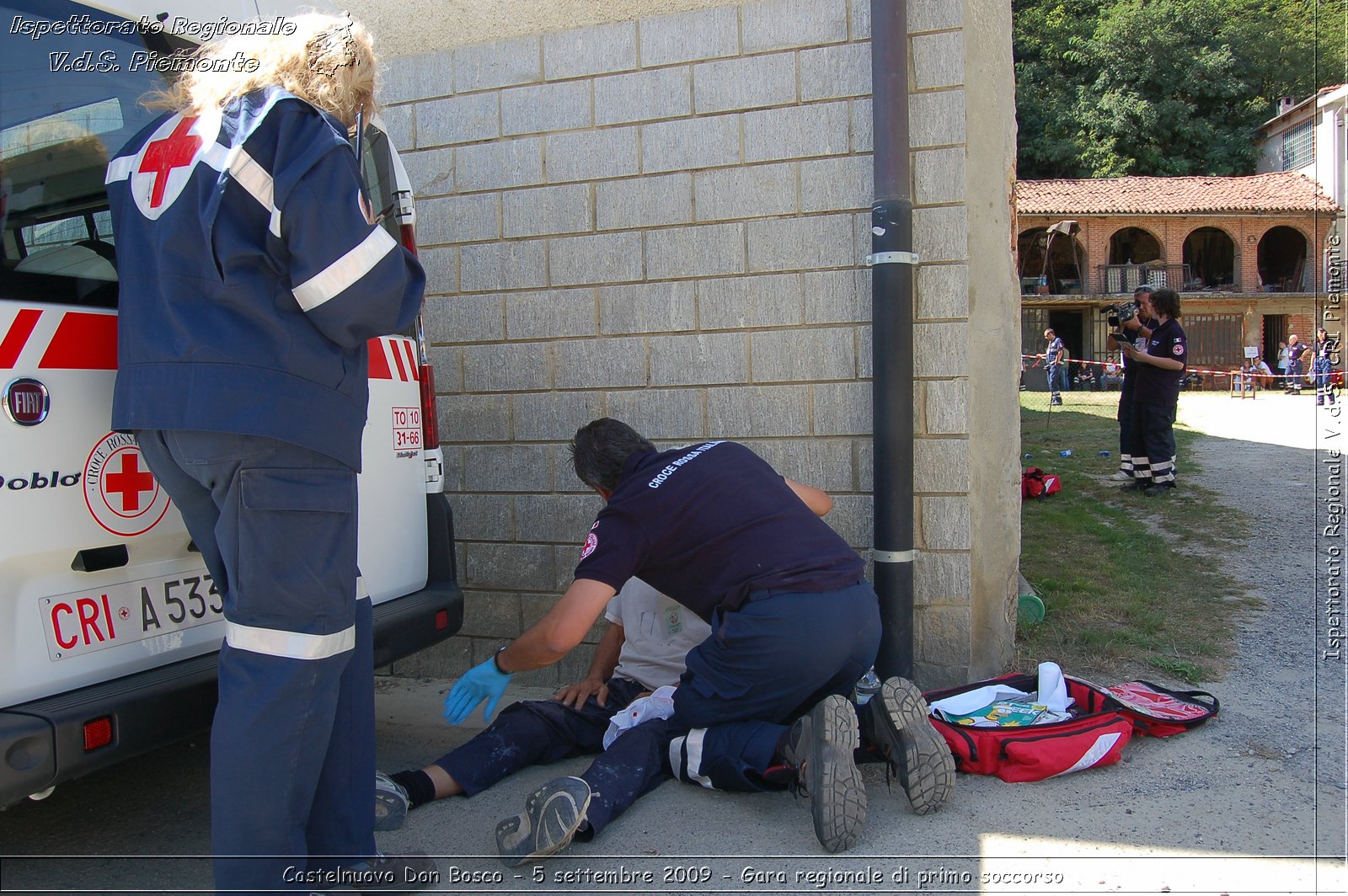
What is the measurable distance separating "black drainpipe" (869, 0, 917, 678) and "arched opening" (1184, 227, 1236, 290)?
41.5 meters

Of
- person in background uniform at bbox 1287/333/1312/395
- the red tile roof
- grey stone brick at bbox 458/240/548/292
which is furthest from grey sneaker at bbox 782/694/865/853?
the red tile roof

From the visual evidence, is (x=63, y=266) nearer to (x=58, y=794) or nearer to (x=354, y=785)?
(x=354, y=785)

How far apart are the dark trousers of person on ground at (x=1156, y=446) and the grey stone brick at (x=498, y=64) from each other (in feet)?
19.0

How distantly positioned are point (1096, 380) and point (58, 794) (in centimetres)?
3242

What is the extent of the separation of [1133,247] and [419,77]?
140 feet

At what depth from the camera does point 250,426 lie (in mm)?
2021

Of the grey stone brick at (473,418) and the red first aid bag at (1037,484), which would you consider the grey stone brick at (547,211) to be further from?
the red first aid bag at (1037,484)

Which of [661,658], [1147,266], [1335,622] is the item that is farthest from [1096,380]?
[661,658]

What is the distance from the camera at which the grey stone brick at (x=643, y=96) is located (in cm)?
406

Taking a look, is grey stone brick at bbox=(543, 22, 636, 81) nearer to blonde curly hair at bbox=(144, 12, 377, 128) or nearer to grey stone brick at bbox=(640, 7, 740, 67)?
grey stone brick at bbox=(640, 7, 740, 67)

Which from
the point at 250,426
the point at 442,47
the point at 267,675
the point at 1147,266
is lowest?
the point at 267,675

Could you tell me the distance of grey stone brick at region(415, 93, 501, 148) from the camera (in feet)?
14.4

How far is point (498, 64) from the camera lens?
4.38m

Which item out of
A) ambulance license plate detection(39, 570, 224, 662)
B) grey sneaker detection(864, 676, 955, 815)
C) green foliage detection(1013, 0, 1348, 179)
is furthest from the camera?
green foliage detection(1013, 0, 1348, 179)
